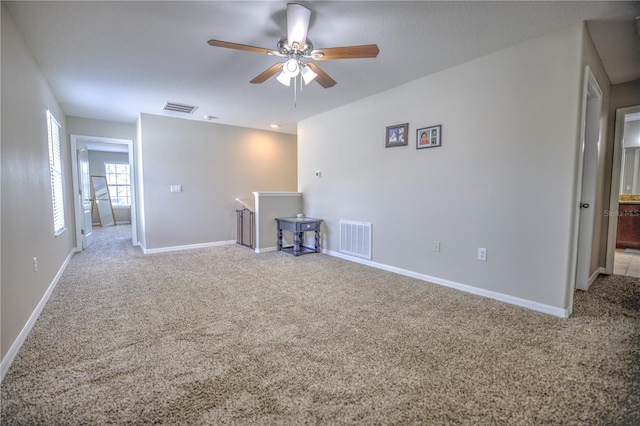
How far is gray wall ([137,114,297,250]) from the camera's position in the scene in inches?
201

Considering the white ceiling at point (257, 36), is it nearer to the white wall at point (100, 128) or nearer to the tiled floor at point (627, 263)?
the white wall at point (100, 128)

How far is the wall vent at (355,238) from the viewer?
4242 millimetres

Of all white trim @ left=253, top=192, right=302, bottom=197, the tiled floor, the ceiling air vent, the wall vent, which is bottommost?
the tiled floor

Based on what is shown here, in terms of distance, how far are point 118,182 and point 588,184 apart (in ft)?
36.6

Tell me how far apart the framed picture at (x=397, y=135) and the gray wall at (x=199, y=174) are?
127 inches

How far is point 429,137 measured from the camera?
3.41m

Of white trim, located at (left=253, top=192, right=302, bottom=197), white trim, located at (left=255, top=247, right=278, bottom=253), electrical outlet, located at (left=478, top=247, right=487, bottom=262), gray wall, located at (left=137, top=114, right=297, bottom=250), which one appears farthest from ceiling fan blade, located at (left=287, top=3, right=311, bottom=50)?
gray wall, located at (left=137, top=114, right=297, bottom=250)

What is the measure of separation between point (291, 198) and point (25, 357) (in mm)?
4082

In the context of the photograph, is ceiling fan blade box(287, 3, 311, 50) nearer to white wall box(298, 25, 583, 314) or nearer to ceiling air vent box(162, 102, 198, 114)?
white wall box(298, 25, 583, 314)

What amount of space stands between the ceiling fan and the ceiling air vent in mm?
2387

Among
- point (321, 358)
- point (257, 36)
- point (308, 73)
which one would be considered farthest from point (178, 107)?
point (321, 358)

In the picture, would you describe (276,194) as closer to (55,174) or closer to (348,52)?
(55,174)

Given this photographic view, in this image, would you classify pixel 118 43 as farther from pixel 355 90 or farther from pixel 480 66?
pixel 480 66

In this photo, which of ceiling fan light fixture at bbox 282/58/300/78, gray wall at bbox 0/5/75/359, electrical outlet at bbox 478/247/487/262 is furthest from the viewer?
electrical outlet at bbox 478/247/487/262
